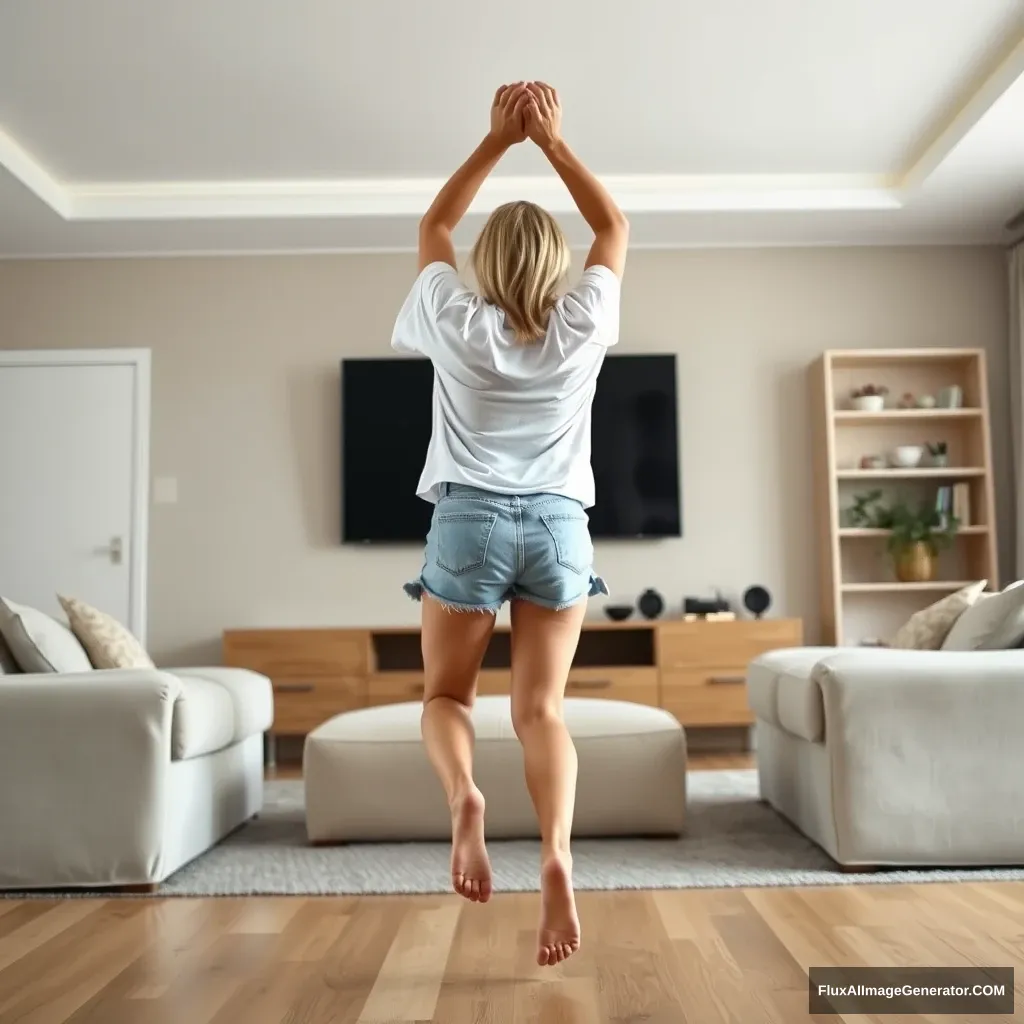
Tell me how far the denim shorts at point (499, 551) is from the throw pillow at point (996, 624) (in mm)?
1537

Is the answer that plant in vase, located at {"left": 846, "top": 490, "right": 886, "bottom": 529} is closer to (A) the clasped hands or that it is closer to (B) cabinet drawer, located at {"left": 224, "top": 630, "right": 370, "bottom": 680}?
(B) cabinet drawer, located at {"left": 224, "top": 630, "right": 370, "bottom": 680}

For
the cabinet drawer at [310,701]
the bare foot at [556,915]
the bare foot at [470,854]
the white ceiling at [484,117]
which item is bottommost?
the cabinet drawer at [310,701]

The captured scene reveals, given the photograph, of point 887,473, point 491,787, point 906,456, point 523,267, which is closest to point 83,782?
point 491,787

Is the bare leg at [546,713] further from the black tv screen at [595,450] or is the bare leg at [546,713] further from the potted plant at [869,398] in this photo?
the potted plant at [869,398]

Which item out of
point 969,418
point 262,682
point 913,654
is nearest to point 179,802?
point 262,682

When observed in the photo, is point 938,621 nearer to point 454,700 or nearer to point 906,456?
point 454,700

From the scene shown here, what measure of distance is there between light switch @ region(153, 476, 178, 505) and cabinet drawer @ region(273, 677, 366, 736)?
122 cm

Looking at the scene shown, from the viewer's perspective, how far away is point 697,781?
425 cm

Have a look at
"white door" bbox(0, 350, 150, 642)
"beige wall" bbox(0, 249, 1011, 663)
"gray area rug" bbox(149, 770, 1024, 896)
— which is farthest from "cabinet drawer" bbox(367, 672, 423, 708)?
"gray area rug" bbox(149, 770, 1024, 896)

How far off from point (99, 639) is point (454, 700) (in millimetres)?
1693

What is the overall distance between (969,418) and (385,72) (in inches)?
131

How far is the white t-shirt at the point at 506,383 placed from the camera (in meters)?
1.77

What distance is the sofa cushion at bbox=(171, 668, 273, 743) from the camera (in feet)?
10.7

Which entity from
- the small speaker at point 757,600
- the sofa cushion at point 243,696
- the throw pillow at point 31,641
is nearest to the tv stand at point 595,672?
the small speaker at point 757,600
